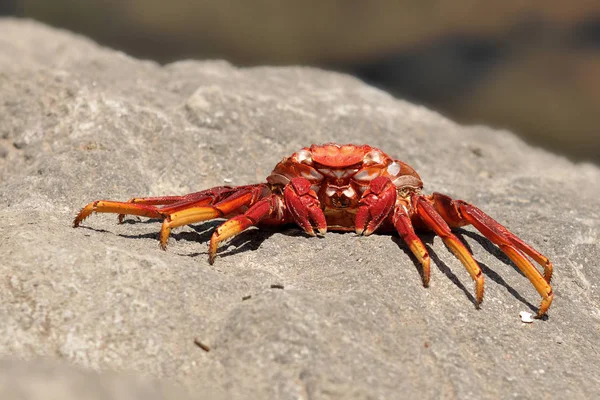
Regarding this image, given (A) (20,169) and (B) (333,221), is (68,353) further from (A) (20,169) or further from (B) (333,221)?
(A) (20,169)

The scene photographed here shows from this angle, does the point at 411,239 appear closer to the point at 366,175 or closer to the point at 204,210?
the point at 366,175

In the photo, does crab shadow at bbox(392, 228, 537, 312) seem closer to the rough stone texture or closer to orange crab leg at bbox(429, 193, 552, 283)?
the rough stone texture

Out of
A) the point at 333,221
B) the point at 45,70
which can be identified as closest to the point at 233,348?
the point at 333,221

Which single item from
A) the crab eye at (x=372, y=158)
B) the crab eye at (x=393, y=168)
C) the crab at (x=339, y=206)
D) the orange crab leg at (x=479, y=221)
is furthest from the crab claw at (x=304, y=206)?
A: the orange crab leg at (x=479, y=221)

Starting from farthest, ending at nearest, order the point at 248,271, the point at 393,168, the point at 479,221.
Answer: the point at 393,168 < the point at 479,221 < the point at 248,271

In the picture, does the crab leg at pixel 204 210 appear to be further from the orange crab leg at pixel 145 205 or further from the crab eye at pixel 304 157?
the crab eye at pixel 304 157

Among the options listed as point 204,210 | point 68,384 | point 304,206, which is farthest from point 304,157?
point 68,384
